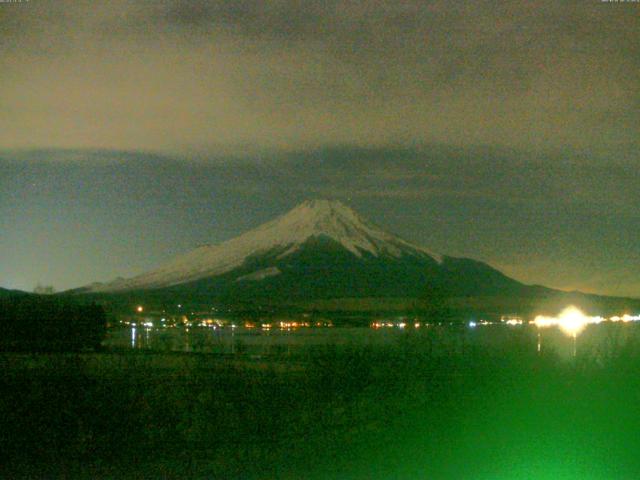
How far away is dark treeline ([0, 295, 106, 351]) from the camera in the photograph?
41906mm

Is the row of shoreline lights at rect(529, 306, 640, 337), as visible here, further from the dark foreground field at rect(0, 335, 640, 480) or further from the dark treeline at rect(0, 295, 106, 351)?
the dark foreground field at rect(0, 335, 640, 480)

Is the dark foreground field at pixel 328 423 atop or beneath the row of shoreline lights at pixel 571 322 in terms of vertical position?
beneath

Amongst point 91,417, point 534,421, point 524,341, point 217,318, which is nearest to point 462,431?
point 534,421

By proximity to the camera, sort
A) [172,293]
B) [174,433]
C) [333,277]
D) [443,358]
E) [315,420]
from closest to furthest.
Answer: [174,433]
[315,420]
[443,358]
[172,293]
[333,277]

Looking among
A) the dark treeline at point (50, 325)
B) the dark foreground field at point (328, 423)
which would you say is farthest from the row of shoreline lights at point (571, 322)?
→ the dark foreground field at point (328, 423)

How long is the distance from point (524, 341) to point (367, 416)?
12.0 metres

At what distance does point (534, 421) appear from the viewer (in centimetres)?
1472

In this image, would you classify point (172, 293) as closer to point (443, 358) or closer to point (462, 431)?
point (443, 358)

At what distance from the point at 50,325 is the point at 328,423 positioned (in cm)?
3160

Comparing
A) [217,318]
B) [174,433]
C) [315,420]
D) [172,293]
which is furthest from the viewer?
[172,293]

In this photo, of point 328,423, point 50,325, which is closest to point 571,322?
point 50,325

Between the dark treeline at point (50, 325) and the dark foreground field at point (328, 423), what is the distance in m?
22.6

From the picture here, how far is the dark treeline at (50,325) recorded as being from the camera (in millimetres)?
41906

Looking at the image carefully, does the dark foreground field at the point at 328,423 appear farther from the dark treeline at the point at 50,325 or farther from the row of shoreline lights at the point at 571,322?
the row of shoreline lights at the point at 571,322
